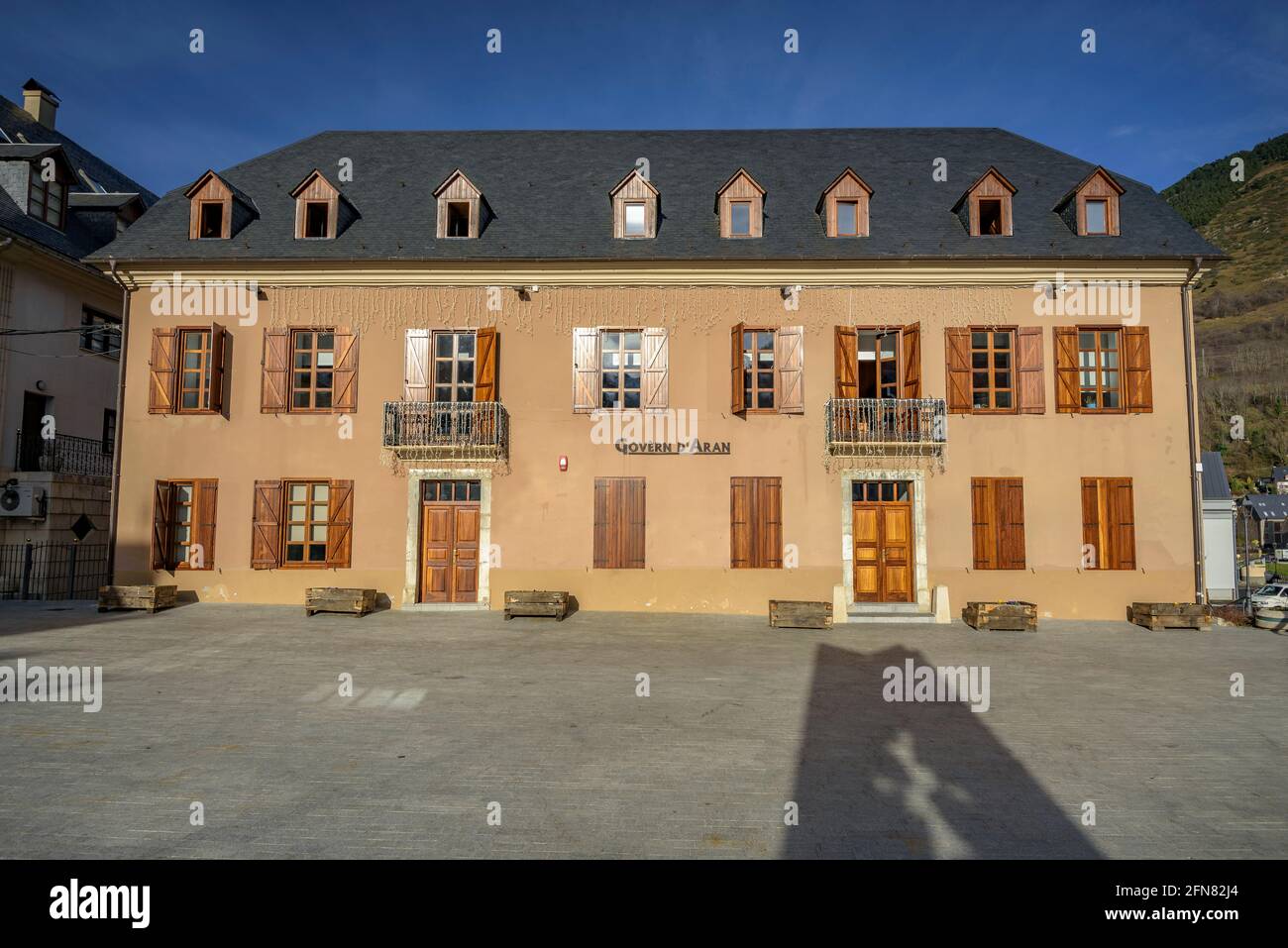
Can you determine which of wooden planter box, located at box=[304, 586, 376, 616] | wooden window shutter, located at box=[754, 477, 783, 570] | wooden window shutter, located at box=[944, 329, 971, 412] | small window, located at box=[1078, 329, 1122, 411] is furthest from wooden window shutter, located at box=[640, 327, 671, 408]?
small window, located at box=[1078, 329, 1122, 411]

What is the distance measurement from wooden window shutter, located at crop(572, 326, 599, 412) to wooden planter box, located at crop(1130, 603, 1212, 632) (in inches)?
500

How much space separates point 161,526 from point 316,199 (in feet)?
28.1

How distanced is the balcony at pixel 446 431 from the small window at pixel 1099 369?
13384mm

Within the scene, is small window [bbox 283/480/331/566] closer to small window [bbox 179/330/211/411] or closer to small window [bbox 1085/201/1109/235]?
small window [bbox 179/330/211/411]

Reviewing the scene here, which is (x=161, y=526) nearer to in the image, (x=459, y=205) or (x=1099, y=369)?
(x=459, y=205)

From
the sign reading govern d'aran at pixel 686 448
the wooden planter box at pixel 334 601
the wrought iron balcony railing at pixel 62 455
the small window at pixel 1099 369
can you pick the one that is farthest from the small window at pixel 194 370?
the small window at pixel 1099 369

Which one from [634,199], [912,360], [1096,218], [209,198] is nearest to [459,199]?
[634,199]

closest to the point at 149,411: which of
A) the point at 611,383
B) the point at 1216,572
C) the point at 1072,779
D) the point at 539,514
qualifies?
the point at 539,514

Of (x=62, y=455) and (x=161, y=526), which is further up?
(x=62, y=455)

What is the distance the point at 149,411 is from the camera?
16531 millimetres

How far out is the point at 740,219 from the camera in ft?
56.2

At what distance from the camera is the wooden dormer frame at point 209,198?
1717 centimetres

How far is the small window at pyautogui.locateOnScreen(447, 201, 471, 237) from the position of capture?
56.9 feet

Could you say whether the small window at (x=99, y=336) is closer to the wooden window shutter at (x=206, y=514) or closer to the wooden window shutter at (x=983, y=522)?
the wooden window shutter at (x=206, y=514)
